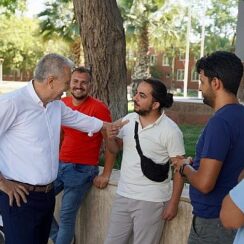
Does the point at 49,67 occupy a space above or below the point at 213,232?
above

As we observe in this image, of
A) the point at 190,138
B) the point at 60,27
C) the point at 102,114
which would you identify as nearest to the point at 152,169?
the point at 102,114

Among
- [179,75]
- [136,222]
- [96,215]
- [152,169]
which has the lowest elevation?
[179,75]

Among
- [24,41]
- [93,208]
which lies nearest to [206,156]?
[93,208]

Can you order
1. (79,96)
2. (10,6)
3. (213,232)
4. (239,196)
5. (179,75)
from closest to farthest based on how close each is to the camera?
(239,196) < (213,232) < (79,96) < (10,6) < (179,75)

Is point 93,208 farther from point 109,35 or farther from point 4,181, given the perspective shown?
point 109,35

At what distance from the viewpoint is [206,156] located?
2.51 m

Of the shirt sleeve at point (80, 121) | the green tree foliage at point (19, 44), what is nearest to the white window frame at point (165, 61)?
the green tree foliage at point (19, 44)

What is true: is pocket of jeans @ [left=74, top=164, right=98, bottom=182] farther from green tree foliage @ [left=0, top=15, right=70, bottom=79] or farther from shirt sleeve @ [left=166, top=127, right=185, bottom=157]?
green tree foliage @ [left=0, top=15, right=70, bottom=79]

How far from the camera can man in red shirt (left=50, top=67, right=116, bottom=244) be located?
3992mm

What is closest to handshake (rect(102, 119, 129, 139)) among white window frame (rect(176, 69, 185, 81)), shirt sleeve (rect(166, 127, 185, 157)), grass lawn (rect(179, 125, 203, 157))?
shirt sleeve (rect(166, 127, 185, 157))

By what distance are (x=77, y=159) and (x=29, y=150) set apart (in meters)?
1.03

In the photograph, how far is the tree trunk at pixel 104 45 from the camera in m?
5.73

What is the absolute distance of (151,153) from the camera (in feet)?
11.1

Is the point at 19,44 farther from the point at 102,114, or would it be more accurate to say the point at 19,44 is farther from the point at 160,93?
the point at 160,93
